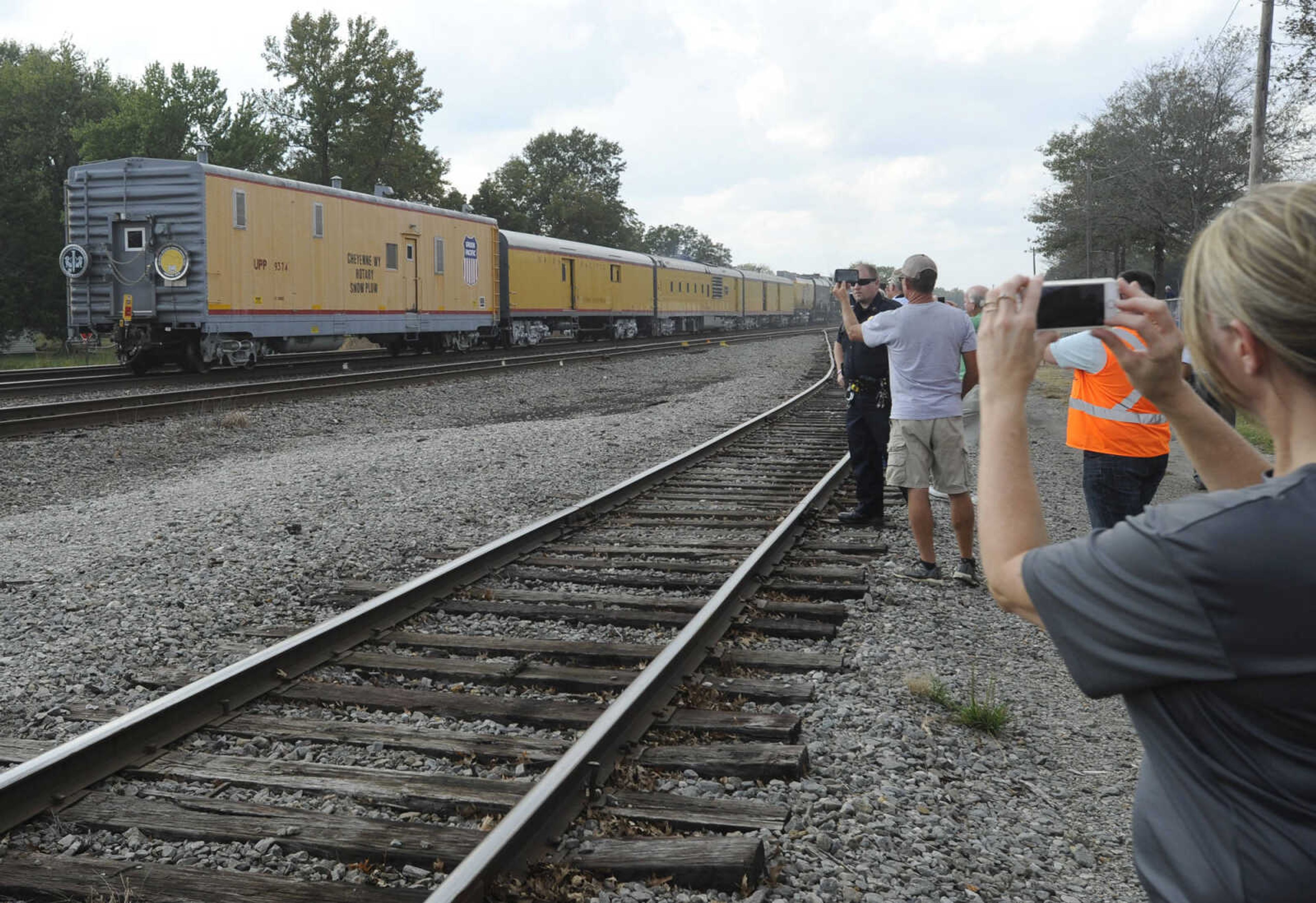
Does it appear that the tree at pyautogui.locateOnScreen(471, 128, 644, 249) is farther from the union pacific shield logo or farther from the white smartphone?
the white smartphone

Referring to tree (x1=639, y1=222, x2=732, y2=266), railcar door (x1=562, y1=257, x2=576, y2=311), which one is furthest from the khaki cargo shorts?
tree (x1=639, y1=222, x2=732, y2=266)

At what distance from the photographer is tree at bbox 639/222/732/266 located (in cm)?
13012

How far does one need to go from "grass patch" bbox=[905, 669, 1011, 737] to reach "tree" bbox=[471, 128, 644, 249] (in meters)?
74.9

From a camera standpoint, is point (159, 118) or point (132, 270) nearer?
point (132, 270)

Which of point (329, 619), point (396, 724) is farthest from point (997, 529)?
point (329, 619)

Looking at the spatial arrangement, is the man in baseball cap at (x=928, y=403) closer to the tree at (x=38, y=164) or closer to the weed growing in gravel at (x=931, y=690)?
the weed growing in gravel at (x=931, y=690)

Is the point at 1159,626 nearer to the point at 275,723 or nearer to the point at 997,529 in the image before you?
the point at 997,529

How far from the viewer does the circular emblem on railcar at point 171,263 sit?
18062 mm

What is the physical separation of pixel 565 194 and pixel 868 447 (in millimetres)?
79470

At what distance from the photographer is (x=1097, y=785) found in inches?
158

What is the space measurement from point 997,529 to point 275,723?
3.42 m

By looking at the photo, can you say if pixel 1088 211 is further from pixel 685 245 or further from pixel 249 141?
pixel 685 245

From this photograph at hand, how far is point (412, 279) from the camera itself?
78.6ft

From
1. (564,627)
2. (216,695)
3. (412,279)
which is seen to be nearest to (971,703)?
(564,627)
